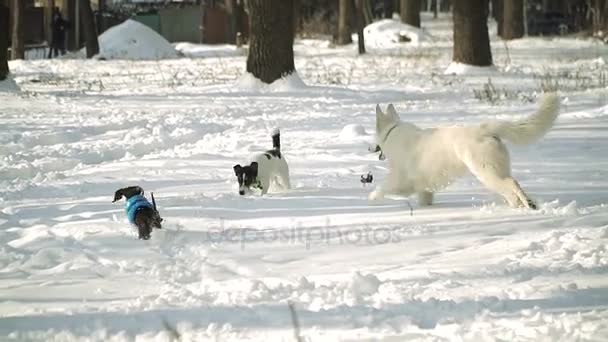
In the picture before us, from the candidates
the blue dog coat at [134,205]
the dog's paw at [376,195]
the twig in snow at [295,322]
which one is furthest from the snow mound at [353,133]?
the twig in snow at [295,322]

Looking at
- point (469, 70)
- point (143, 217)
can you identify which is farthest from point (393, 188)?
point (469, 70)

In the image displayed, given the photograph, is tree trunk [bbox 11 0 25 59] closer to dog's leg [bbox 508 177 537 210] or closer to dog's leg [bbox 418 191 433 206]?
dog's leg [bbox 418 191 433 206]

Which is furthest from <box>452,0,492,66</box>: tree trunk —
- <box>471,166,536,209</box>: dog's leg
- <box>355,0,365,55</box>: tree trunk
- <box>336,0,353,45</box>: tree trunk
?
<box>336,0,353,45</box>: tree trunk

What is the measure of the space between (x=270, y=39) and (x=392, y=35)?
1992 centimetres

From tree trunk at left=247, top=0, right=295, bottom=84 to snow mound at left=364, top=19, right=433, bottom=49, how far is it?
58.9 feet

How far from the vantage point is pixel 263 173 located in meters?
6.30

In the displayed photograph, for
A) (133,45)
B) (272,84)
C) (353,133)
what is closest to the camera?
(353,133)

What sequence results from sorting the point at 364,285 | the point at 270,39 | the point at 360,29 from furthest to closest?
the point at 360,29 → the point at 270,39 → the point at 364,285

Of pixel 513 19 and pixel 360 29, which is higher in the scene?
pixel 513 19

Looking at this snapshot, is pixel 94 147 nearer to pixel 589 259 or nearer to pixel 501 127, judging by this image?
pixel 501 127

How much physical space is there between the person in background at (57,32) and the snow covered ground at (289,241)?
71.4 ft

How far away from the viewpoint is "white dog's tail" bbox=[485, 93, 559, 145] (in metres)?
5.12

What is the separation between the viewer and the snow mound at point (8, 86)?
573 inches

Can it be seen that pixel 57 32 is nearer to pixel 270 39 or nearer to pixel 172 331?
pixel 270 39
